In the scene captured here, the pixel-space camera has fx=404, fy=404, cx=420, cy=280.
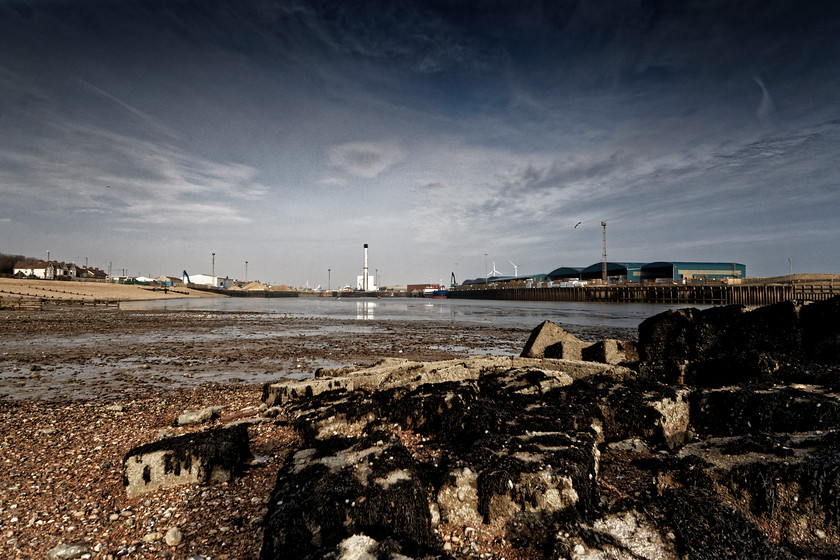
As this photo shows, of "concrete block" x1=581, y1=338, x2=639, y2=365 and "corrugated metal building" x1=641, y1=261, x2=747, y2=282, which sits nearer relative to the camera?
"concrete block" x1=581, y1=338, x2=639, y2=365

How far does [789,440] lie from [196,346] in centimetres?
1630

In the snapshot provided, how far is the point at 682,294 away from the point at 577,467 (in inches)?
3041

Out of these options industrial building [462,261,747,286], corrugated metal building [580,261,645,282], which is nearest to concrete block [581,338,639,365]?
industrial building [462,261,747,286]

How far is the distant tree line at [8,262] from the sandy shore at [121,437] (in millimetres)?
121880

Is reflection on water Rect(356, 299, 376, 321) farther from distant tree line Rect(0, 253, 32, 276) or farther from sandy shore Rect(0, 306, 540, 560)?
distant tree line Rect(0, 253, 32, 276)

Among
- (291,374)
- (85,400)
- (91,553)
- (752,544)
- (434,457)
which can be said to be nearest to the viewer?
(752,544)

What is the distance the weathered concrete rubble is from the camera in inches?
103

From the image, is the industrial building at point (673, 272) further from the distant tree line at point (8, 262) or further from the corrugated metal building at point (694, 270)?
the distant tree line at point (8, 262)

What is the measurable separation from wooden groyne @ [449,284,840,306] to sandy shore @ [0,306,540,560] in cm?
4454

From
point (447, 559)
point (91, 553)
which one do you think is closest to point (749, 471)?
point (447, 559)

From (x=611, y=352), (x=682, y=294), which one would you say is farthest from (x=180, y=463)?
(x=682, y=294)

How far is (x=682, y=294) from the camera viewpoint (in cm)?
6744

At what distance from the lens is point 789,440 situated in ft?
10.9

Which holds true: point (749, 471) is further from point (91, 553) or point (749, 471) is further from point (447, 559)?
point (91, 553)
